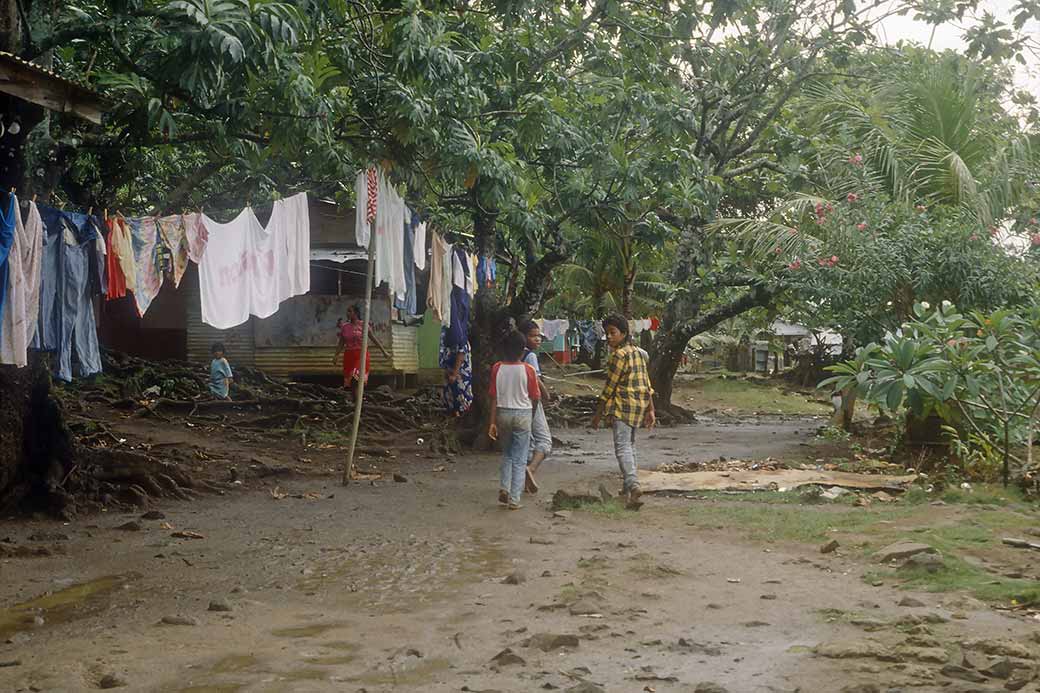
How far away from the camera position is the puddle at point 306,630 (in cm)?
541

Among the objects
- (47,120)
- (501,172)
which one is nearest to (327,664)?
(47,120)

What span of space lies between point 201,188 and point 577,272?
632 inches

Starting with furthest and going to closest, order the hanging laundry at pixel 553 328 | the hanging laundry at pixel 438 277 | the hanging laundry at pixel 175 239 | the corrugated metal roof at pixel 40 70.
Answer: the hanging laundry at pixel 553 328
the hanging laundry at pixel 438 277
the hanging laundry at pixel 175 239
the corrugated metal roof at pixel 40 70

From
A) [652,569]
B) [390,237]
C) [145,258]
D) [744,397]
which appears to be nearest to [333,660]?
[652,569]

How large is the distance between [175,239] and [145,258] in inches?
12.6

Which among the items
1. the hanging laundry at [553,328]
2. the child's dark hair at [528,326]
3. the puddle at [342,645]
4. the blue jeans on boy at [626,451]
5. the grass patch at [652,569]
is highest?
the hanging laundry at [553,328]

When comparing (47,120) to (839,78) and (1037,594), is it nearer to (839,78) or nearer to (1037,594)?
(1037,594)

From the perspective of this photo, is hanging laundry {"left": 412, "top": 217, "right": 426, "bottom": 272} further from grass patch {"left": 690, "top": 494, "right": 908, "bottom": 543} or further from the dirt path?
grass patch {"left": 690, "top": 494, "right": 908, "bottom": 543}

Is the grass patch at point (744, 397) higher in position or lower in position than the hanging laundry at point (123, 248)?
lower

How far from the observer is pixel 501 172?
434 inches

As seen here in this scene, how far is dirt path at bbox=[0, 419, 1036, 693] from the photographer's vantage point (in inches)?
A: 183

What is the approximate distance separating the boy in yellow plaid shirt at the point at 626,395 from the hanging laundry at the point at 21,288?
16.1 ft

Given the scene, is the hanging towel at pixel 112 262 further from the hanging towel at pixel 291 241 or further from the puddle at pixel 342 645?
the puddle at pixel 342 645

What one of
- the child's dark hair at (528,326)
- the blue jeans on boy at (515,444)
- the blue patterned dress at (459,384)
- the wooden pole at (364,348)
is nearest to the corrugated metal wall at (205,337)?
the blue patterned dress at (459,384)
